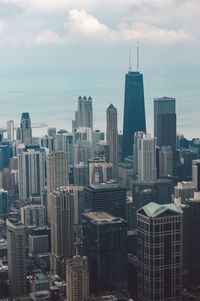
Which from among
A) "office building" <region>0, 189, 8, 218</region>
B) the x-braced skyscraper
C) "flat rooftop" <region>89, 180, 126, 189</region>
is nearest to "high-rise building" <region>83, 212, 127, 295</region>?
"flat rooftop" <region>89, 180, 126, 189</region>

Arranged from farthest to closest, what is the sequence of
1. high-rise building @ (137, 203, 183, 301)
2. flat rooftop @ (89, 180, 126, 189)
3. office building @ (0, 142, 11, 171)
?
office building @ (0, 142, 11, 171) → flat rooftop @ (89, 180, 126, 189) → high-rise building @ (137, 203, 183, 301)

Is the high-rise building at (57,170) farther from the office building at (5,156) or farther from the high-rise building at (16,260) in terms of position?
the high-rise building at (16,260)

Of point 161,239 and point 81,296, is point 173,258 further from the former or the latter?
point 81,296

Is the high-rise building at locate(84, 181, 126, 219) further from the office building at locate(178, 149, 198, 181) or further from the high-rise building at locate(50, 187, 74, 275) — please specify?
the office building at locate(178, 149, 198, 181)

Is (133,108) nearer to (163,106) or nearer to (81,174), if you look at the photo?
(163,106)

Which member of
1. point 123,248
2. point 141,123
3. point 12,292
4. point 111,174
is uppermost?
point 141,123

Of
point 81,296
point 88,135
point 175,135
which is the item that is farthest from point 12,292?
point 88,135

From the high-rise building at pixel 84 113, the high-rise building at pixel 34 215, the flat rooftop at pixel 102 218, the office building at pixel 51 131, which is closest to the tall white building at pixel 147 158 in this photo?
the high-rise building at pixel 84 113
